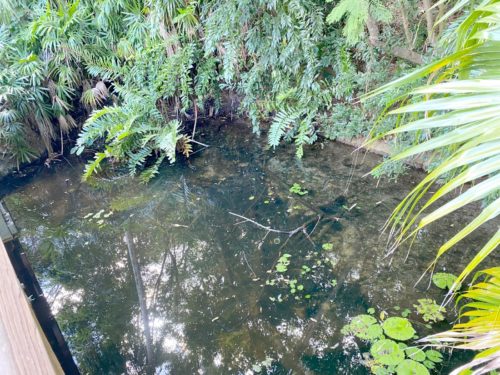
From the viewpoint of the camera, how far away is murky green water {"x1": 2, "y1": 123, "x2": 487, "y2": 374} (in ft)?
6.87

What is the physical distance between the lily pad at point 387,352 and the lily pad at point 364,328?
0.19 feet

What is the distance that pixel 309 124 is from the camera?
3916 millimetres

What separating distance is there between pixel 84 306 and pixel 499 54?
2.83 m

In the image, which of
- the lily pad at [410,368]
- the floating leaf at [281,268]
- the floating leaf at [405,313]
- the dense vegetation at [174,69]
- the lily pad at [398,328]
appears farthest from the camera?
the dense vegetation at [174,69]

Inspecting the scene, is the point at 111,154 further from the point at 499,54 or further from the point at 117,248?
the point at 499,54

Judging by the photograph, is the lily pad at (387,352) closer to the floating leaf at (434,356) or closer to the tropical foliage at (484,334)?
the floating leaf at (434,356)

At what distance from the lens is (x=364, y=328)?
2.00 metres

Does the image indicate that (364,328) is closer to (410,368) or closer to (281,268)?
(410,368)

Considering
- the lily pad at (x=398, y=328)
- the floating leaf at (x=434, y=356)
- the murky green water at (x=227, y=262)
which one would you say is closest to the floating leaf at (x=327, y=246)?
the murky green water at (x=227, y=262)

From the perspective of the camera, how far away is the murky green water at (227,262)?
2.09 meters

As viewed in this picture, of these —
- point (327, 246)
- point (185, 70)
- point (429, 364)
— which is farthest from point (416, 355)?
point (185, 70)

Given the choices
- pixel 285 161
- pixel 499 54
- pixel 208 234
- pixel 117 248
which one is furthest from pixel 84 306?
pixel 499 54

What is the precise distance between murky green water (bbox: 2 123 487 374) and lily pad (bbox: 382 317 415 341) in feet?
0.23

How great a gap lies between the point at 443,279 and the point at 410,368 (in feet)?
2.30
